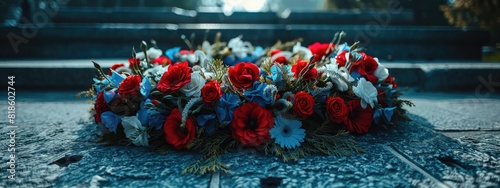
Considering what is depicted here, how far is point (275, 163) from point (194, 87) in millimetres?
516

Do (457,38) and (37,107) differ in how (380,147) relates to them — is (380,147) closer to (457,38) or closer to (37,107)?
(37,107)

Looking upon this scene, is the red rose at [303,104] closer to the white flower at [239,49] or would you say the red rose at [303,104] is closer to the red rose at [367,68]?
the red rose at [367,68]

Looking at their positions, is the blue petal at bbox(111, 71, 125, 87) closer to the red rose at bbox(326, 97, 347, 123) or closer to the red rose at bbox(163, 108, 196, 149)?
the red rose at bbox(163, 108, 196, 149)

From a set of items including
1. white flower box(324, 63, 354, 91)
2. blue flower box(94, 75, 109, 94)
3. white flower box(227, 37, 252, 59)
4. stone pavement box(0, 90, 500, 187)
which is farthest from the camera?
white flower box(227, 37, 252, 59)

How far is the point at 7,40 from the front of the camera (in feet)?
16.1

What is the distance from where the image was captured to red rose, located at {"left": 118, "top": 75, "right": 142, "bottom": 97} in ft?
5.40

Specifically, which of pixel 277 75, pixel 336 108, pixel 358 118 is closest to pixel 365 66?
pixel 358 118

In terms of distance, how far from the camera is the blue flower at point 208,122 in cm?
156

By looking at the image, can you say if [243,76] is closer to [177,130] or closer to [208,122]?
[208,122]

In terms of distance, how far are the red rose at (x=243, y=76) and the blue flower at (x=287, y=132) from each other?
0.70 ft

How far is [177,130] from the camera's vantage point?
5.03 feet

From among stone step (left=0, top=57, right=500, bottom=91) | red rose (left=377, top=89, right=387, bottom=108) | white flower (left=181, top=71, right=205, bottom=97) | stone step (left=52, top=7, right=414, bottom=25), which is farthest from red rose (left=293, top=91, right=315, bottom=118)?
stone step (left=52, top=7, right=414, bottom=25)

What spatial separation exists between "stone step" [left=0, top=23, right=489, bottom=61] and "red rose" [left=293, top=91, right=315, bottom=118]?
11.4 ft

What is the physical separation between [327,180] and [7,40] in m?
5.41
